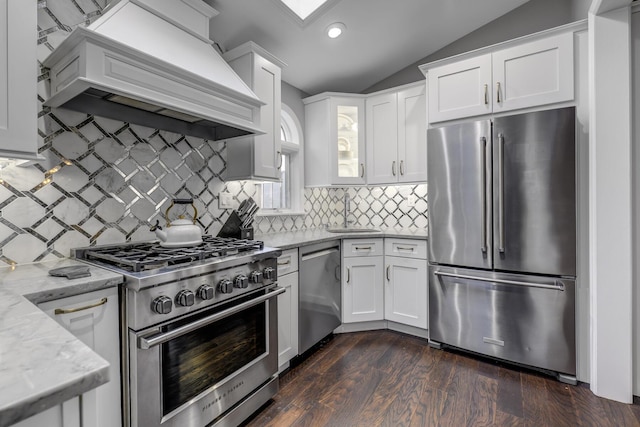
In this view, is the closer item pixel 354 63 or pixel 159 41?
pixel 159 41

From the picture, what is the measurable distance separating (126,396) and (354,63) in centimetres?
318

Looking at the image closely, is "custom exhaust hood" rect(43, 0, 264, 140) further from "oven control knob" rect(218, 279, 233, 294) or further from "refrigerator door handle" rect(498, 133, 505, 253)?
"refrigerator door handle" rect(498, 133, 505, 253)

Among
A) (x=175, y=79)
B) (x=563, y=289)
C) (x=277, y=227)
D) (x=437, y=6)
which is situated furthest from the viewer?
(x=277, y=227)

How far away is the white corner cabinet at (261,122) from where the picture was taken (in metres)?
2.35

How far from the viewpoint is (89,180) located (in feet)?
5.61

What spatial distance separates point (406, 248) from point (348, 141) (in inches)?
52.5

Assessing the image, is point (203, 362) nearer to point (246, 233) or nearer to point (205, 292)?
point (205, 292)

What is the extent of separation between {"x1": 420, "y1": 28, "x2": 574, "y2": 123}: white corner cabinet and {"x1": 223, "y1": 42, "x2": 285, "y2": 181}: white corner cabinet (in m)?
1.33

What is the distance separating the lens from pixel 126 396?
1.25 metres

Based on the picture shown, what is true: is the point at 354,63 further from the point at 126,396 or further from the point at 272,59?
the point at 126,396

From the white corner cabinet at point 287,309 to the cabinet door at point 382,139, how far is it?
149 cm

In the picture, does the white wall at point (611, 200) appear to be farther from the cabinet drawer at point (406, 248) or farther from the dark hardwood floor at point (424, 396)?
the cabinet drawer at point (406, 248)

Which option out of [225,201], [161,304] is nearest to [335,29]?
[225,201]

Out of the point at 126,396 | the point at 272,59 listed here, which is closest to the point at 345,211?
the point at 272,59
